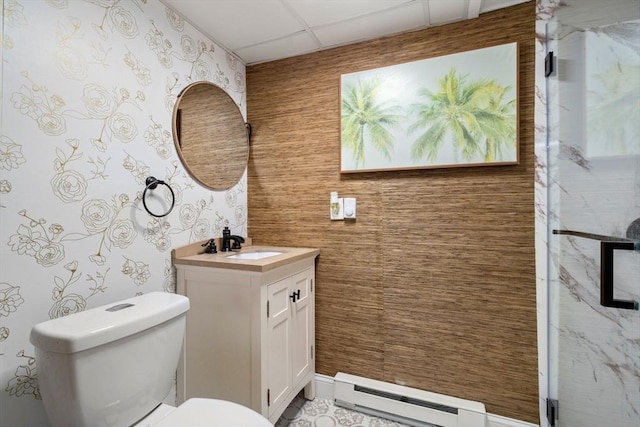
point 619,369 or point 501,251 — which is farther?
point 501,251

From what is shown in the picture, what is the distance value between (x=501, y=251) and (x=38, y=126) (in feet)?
6.57

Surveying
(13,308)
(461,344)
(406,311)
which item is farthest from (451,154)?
(13,308)

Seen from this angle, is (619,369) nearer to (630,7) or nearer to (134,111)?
(630,7)

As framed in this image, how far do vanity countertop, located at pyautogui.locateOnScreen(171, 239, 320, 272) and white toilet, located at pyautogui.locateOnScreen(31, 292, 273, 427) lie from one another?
274 millimetres

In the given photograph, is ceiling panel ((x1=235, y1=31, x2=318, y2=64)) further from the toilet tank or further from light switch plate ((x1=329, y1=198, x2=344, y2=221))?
the toilet tank

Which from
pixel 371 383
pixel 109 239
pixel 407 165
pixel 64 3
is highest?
pixel 64 3

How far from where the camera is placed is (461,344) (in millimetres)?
1500

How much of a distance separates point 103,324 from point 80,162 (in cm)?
63

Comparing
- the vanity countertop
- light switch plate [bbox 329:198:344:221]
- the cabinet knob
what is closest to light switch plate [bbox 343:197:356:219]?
light switch plate [bbox 329:198:344:221]

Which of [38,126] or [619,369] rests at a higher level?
[38,126]

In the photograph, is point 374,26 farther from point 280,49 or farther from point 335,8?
point 280,49

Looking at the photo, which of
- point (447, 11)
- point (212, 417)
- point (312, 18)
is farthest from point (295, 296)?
point (447, 11)

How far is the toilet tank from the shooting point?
0.78 m

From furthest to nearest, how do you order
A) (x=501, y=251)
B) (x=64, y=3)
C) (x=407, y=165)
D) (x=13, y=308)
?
(x=407, y=165) → (x=501, y=251) → (x=64, y=3) → (x=13, y=308)
